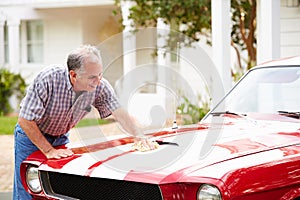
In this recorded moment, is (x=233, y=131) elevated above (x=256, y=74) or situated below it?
below

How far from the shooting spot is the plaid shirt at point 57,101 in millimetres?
4711

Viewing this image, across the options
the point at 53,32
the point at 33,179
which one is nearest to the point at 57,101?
the point at 33,179

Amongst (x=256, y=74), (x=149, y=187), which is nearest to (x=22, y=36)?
(x=256, y=74)

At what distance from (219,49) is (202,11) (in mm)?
4446

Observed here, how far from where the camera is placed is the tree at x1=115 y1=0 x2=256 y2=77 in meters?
13.3

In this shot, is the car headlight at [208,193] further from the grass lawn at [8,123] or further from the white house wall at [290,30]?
the grass lawn at [8,123]

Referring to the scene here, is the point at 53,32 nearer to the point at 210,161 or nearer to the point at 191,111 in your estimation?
the point at 191,111

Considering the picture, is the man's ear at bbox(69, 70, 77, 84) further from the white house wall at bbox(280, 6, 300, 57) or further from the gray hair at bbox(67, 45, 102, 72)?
the white house wall at bbox(280, 6, 300, 57)

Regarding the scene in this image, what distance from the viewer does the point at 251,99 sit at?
17.4 ft

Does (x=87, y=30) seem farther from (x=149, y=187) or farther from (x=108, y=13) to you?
(x=149, y=187)

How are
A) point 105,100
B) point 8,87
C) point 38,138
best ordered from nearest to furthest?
point 38,138, point 105,100, point 8,87

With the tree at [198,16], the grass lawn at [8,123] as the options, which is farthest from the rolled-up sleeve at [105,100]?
the grass lawn at [8,123]

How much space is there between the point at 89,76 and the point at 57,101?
34 centimetres

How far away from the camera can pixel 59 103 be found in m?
4.80
